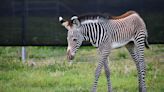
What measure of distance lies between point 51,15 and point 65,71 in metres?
1.24

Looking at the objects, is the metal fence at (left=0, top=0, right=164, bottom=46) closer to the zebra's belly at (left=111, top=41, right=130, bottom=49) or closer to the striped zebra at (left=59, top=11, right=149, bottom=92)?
the striped zebra at (left=59, top=11, right=149, bottom=92)

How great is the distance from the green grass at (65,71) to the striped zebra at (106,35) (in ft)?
2.57

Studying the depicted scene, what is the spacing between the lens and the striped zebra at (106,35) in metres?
7.29

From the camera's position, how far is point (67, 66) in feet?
31.9

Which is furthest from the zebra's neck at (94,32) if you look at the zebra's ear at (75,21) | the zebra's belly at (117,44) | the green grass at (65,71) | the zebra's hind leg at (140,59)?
the green grass at (65,71)

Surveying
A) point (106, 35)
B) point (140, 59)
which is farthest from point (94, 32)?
point (140, 59)

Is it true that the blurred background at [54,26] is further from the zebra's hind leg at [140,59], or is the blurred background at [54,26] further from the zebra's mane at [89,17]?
the zebra's mane at [89,17]

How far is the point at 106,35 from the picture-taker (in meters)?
7.55

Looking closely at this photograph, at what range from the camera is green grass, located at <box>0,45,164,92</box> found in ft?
27.9

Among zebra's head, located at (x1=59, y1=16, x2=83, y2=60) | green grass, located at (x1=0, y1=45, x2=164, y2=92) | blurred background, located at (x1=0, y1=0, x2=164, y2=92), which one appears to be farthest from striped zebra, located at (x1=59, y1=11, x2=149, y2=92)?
blurred background, located at (x1=0, y1=0, x2=164, y2=92)

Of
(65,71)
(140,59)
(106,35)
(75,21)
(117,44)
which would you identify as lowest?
(65,71)

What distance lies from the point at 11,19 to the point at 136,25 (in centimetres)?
258

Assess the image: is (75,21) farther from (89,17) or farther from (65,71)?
(65,71)

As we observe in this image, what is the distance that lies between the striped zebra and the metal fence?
3.34 feet
